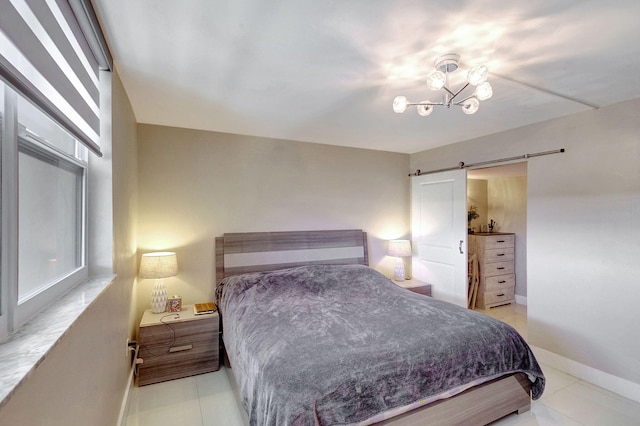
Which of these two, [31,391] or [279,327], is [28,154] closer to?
[31,391]

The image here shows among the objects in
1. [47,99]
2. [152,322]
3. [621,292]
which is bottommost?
[152,322]

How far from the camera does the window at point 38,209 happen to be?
81cm

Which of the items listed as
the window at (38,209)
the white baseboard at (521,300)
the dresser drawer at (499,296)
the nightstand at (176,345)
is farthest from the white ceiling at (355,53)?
the white baseboard at (521,300)

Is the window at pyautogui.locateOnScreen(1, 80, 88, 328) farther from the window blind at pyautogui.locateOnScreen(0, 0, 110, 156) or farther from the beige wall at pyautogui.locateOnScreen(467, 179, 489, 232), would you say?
the beige wall at pyautogui.locateOnScreen(467, 179, 489, 232)

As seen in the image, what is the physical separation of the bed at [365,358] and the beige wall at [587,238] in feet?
2.91

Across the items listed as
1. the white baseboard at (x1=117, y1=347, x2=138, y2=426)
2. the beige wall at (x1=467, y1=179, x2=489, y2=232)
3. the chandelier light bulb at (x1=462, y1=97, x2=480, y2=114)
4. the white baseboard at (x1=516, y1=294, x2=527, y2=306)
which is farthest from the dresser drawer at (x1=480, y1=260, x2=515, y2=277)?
the white baseboard at (x1=117, y1=347, x2=138, y2=426)

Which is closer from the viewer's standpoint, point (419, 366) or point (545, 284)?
point (419, 366)

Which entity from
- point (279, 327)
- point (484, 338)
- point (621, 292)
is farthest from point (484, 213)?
point (279, 327)

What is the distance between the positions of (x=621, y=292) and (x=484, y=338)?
1.42 meters

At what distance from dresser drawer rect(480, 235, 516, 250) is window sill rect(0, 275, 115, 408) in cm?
473

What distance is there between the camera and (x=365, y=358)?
1.63 meters

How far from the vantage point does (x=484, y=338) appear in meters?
1.95

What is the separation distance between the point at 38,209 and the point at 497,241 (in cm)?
519

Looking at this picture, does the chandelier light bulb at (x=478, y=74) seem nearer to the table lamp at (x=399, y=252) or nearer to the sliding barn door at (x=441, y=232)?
the sliding barn door at (x=441, y=232)
